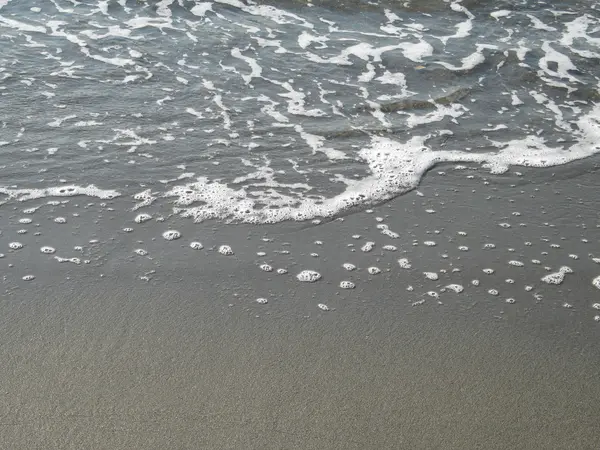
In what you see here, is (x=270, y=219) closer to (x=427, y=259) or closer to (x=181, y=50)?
(x=427, y=259)

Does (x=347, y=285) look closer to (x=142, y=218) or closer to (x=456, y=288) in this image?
(x=456, y=288)

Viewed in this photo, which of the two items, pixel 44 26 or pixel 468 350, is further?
pixel 44 26

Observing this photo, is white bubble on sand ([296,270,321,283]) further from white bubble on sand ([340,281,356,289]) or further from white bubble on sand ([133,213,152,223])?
white bubble on sand ([133,213,152,223])

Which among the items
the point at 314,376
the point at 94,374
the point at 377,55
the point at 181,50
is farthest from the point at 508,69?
the point at 94,374

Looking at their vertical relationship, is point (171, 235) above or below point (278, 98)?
above

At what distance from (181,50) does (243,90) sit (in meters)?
1.59

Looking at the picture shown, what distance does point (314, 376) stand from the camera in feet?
11.9

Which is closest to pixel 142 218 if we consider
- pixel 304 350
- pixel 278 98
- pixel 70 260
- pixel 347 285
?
pixel 70 260

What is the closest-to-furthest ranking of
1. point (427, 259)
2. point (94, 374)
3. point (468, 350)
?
point (94, 374) < point (468, 350) < point (427, 259)

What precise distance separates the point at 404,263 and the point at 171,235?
1607 millimetres

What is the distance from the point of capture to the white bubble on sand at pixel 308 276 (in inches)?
173

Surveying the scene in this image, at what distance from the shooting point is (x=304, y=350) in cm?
380

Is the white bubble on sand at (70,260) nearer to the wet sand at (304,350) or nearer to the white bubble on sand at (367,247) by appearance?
the wet sand at (304,350)

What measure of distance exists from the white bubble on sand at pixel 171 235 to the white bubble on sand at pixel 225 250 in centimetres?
34
